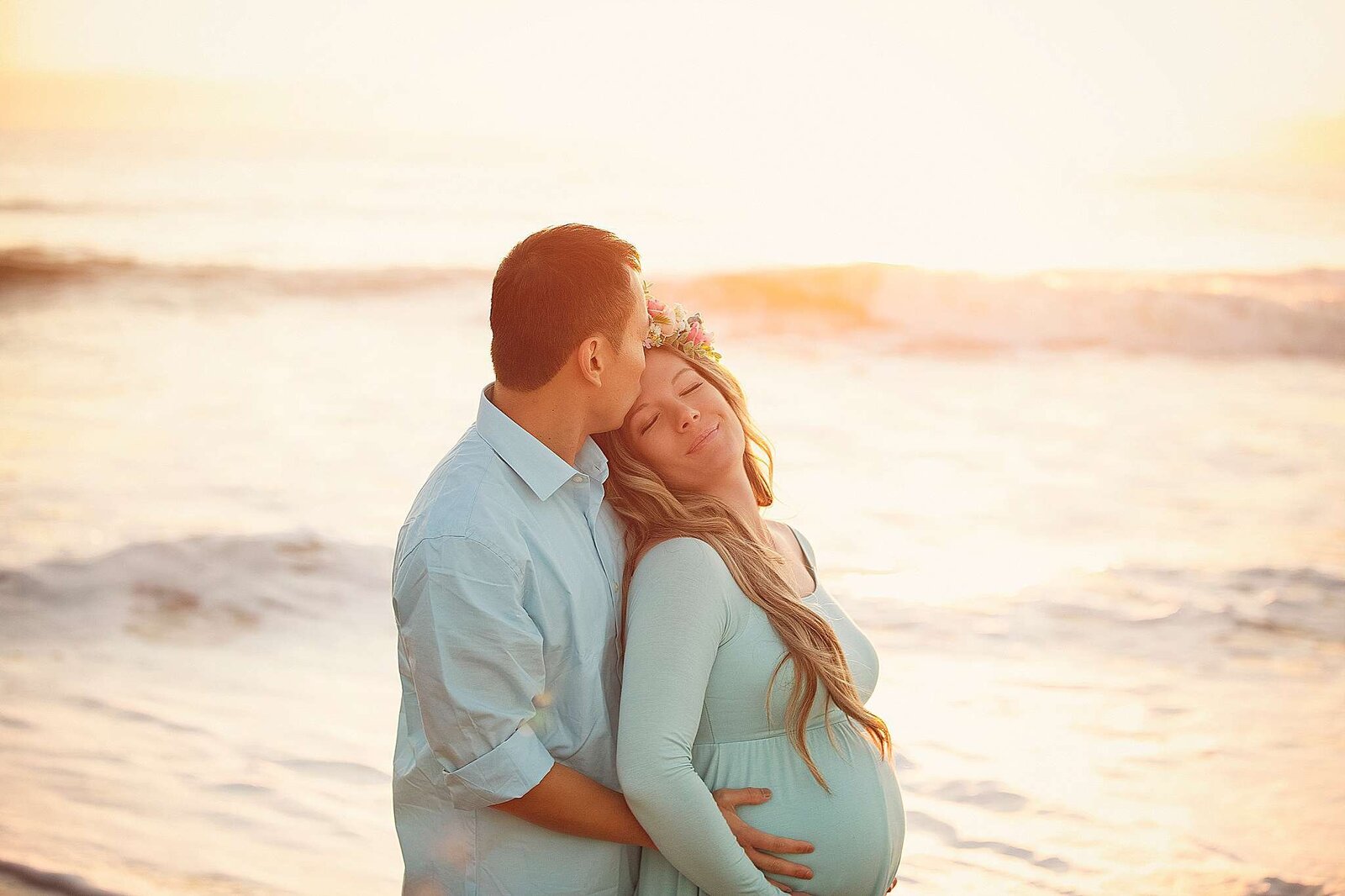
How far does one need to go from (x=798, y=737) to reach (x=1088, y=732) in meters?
3.45

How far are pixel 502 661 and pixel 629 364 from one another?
0.64m

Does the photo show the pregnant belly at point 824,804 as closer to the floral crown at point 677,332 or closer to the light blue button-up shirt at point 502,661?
the light blue button-up shirt at point 502,661

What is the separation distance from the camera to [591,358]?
2217 millimetres

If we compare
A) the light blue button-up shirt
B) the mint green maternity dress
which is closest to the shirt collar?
the light blue button-up shirt

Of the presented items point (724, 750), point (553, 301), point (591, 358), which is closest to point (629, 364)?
point (591, 358)

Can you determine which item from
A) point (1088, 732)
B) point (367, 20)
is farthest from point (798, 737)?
point (367, 20)

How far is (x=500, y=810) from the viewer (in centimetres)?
220

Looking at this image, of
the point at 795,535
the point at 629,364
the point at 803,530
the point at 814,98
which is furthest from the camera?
the point at 814,98

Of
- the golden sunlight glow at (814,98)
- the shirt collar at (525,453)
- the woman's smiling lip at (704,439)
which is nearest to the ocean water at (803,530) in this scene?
the golden sunlight glow at (814,98)

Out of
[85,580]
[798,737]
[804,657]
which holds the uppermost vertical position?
[804,657]

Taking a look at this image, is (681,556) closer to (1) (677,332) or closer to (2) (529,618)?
(2) (529,618)

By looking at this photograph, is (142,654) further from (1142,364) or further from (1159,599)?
(1142,364)

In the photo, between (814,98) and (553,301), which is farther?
(814,98)

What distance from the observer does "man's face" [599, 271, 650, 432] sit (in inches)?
89.6
